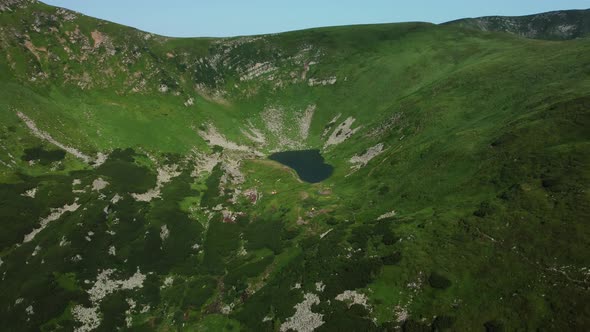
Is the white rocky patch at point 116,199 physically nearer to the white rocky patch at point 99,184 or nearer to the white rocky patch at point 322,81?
the white rocky patch at point 99,184

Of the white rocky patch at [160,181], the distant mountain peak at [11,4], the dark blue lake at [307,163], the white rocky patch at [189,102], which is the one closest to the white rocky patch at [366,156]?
the dark blue lake at [307,163]

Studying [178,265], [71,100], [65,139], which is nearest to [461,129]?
[178,265]

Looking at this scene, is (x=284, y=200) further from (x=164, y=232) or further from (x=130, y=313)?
(x=130, y=313)

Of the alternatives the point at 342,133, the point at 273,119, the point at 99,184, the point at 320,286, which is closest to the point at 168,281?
the point at 320,286

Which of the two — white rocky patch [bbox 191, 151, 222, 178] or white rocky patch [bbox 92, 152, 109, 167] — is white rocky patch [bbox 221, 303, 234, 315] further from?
white rocky patch [bbox 92, 152, 109, 167]

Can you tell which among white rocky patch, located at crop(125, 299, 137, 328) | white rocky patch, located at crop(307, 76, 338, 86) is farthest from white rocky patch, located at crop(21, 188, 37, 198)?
white rocky patch, located at crop(307, 76, 338, 86)

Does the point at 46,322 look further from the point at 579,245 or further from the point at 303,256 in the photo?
the point at 579,245
